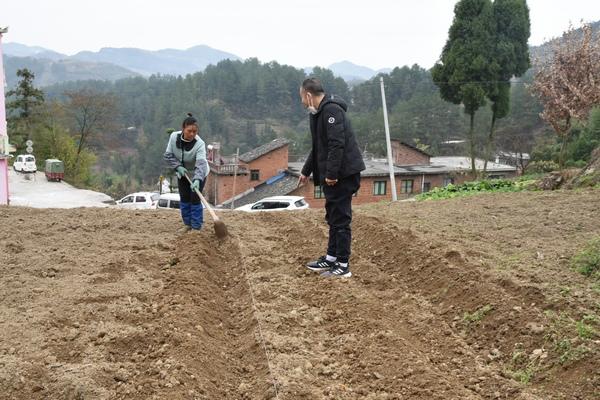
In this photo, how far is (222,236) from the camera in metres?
6.77

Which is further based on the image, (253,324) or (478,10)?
(478,10)

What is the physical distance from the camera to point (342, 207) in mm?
5113

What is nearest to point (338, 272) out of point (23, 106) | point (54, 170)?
point (54, 170)

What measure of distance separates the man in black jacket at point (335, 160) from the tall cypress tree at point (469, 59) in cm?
2604

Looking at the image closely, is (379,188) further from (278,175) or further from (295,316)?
(295,316)

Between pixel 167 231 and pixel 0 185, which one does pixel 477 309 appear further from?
pixel 0 185

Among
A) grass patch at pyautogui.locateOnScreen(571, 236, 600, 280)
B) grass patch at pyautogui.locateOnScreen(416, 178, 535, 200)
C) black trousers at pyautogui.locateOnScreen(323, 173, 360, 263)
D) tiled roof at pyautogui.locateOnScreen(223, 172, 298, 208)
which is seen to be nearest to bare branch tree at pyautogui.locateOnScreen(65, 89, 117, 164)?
tiled roof at pyautogui.locateOnScreen(223, 172, 298, 208)

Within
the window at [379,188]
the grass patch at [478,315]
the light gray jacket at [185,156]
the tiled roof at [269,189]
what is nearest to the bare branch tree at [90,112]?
the tiled roof at [269,189]

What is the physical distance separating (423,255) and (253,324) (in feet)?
7.47

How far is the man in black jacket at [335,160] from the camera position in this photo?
16.2ft

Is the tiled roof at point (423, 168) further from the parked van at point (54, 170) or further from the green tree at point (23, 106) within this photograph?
the green tree at point (23, 106)

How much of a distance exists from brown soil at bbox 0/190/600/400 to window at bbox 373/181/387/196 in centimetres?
3069

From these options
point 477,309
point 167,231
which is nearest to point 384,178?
point 167,231

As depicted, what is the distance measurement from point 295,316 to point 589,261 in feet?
8.79
